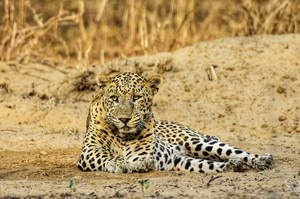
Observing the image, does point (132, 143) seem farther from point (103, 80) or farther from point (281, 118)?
point (281, 118)

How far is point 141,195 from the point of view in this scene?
156 inches

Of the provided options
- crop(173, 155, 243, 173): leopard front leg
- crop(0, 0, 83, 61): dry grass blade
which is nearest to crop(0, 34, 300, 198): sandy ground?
crop(0, 0, 83, 61): dry grass blade

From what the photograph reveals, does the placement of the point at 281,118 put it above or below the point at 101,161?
above

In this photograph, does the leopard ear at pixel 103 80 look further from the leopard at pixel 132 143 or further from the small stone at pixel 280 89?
the small stone at pixel 280 89

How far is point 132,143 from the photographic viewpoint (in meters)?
5.92

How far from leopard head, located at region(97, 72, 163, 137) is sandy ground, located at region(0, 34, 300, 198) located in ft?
2.20

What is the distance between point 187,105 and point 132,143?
3.92 m

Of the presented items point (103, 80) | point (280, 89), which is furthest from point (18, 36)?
point (280, 89)

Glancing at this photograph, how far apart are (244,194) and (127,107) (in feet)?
6.64

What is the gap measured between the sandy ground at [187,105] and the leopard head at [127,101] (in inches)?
26.4

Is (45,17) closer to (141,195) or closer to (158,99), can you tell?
(158,99)

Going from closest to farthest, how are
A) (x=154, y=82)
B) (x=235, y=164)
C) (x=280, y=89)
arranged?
(x=235, y=164) < (x=154, y=82) < (x=280, y=89)

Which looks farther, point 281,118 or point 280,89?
point 280,89

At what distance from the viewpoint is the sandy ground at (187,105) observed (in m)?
5.83
